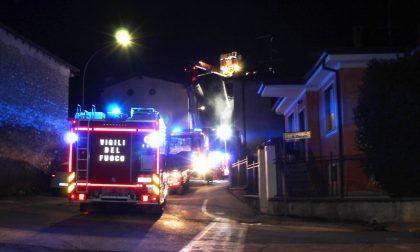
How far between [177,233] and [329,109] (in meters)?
10.4

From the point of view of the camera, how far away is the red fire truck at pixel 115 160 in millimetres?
14727

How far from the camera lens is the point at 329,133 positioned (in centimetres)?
1972

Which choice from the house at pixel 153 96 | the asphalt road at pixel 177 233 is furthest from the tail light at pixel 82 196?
the house at pixel 153 96

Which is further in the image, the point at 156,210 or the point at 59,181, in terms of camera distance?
the point at 59,181

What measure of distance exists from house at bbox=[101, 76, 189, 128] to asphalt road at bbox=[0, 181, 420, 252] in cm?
4706

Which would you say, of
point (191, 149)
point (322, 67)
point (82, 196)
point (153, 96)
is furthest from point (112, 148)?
point (153, 96)

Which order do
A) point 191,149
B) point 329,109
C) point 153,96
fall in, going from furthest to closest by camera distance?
1. point 153,96
2. point 191,149
3. point 329,109

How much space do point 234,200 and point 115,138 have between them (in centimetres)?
832

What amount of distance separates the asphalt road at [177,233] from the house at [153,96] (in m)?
47.1

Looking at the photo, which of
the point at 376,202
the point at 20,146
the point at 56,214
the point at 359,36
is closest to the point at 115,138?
the point at 56,214

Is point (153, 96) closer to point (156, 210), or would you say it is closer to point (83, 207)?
point (156, 210)

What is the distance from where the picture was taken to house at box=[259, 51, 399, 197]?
15245 millimetres

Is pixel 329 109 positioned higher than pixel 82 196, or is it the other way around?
pixel 329 109

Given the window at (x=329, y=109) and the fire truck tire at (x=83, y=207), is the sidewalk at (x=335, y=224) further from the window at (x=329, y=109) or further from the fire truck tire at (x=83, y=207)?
the fire truck tire at (x=83, y=207)
